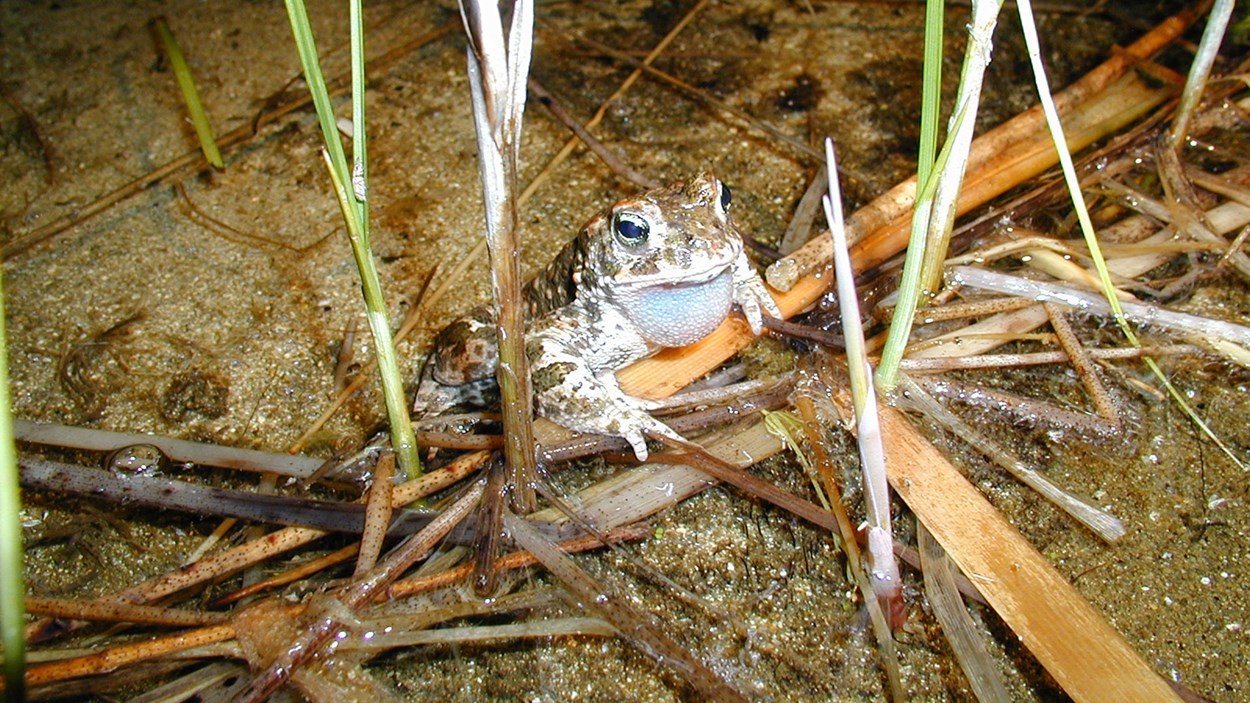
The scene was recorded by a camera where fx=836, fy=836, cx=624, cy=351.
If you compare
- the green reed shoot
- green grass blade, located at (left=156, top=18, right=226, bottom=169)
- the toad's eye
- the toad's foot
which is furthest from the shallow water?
the toad's eye

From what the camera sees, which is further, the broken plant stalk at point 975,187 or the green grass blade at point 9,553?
the broken plant stalk at point 975,187

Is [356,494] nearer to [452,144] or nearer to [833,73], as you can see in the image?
[452,144]

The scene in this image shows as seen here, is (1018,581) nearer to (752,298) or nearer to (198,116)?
(752,298)

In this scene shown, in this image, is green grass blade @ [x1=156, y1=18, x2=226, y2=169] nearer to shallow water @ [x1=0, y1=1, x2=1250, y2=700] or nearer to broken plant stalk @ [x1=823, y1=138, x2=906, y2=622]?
shallow water @ [x1=0, y1=1, x2=1250, y2=700]

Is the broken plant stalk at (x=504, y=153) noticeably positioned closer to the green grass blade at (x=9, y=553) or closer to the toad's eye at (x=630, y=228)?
the toad's eye at (x=630, y=228)

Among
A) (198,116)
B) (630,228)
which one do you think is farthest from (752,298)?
(198,116)

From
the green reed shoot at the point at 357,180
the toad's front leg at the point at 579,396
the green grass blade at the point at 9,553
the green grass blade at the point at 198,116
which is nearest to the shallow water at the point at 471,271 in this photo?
the green grass blade at the point at 198,116

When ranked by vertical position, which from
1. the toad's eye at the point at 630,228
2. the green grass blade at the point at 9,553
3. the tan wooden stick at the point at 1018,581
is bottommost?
the tan wooden stick at the point at 1018,581
